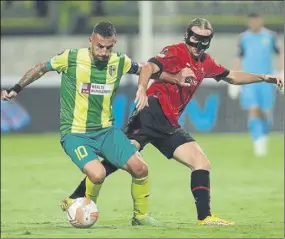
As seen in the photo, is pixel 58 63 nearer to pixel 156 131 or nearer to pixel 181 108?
pixel 156 131

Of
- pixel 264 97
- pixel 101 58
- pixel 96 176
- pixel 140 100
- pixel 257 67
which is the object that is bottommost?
pixel 96 176

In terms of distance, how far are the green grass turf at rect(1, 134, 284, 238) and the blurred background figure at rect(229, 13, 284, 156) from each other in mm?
417

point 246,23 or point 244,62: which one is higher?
point 246,23

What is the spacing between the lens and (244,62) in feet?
63.8

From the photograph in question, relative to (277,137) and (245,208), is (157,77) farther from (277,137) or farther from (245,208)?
(277,137)

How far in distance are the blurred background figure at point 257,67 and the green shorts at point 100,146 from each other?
29.8ft

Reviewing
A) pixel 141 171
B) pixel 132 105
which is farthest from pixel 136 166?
pixel 132 105

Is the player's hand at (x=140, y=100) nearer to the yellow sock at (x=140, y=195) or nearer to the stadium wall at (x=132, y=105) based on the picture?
the yellow sock at (x=140, y=195)

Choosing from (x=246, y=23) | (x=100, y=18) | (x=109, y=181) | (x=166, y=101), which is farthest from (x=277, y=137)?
(x=166, y=101)

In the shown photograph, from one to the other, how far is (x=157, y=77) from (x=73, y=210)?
4.54 feet

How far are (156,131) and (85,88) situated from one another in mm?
821

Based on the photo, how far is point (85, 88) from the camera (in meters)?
9.75

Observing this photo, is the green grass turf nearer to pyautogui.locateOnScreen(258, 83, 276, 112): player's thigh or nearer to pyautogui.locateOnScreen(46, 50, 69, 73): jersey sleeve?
pyautogui.locateOnScreen(258, 83, 276, 112): player's thigh

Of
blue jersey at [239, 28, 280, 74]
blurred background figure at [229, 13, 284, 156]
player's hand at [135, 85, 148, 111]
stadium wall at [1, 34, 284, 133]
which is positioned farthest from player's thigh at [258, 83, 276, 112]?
player's hand at [135, 85, 148, 111]
